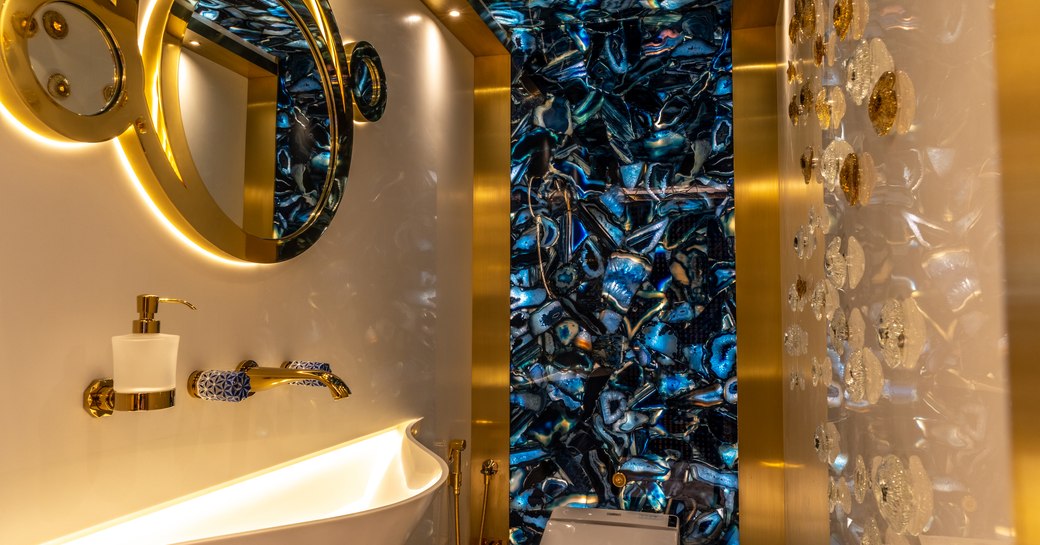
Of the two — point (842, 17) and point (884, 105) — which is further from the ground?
point (842, 17)

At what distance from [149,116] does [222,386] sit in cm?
47

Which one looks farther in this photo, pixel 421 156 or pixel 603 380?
pixel 603 380

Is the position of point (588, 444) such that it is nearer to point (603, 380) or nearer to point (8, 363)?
point (603, 380)

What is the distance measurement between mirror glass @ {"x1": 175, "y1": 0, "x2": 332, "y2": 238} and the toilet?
1410 millimetres

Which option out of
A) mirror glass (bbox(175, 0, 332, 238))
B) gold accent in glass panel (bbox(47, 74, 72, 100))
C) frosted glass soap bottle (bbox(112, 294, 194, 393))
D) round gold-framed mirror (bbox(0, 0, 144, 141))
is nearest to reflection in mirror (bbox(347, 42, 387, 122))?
mirror glass (bbox(175, 0, 332, 238))

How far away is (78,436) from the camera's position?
1.00 meters

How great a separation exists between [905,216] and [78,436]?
3.93ft

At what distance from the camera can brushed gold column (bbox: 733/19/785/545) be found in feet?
7.98

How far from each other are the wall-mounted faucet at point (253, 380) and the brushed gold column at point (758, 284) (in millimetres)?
1662

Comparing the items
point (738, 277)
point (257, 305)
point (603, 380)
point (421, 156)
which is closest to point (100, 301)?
point (257, 305)

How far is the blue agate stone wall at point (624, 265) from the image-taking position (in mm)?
2529

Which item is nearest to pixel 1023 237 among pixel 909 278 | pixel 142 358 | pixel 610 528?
pixel 909 278

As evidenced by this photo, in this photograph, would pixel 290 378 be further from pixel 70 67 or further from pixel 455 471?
pixel 455 471

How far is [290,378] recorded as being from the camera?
1.29 m
